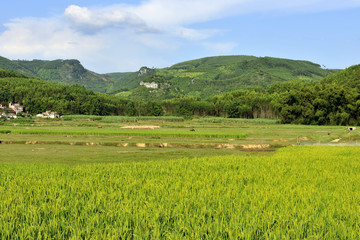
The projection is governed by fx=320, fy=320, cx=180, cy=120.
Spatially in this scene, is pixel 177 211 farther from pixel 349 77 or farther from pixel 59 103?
pixel 59 103

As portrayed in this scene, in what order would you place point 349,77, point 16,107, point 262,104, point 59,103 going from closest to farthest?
1. point 262,104
2. point 349,77
3. point 59,103
4. point 16,107

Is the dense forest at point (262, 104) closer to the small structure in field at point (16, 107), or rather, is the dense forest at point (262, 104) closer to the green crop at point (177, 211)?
the small structure in field at point (16, 107)

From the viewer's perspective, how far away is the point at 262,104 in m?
143

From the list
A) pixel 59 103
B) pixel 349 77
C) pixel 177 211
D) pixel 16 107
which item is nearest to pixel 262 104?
pixel 349 77

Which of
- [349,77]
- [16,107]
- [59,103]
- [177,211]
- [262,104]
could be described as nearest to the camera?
[177,211]

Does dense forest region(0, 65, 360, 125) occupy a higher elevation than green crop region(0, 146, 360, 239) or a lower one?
higher

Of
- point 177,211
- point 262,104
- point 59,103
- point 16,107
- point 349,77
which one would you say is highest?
point 349,77

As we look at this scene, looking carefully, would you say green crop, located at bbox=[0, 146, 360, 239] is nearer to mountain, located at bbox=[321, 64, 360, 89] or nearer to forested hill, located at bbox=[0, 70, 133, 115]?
mountain, located at bbox=[321, 64, 360, 89]

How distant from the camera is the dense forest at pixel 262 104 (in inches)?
3334

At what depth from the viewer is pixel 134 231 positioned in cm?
683

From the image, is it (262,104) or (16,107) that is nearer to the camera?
(262,104)

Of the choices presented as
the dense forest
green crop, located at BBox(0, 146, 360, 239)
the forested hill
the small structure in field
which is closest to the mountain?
the dense forest

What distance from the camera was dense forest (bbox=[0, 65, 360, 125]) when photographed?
84688 millimetres

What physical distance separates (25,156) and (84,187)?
64.1ft
